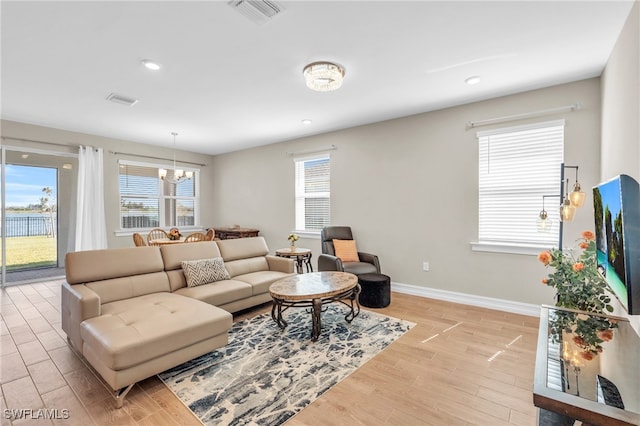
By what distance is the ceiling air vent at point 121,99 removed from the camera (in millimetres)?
3578

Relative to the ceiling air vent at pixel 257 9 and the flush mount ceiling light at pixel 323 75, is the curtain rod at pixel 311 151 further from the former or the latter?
the ceiling air vent at pixel 257 9

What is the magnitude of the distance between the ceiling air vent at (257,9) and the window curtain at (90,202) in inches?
195

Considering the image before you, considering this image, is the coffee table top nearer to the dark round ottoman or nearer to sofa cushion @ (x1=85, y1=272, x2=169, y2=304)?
the dark round ottoman

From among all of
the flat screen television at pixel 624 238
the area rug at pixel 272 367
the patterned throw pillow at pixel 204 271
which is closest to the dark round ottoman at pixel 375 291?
the area rug at pixel 272 367

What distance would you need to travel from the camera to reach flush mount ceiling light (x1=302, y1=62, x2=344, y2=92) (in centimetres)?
274

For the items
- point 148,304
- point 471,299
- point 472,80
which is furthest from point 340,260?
point 472,80

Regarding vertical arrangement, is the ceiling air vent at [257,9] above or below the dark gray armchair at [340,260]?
above

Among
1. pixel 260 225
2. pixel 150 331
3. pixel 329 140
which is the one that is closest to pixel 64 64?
pixel 150 331

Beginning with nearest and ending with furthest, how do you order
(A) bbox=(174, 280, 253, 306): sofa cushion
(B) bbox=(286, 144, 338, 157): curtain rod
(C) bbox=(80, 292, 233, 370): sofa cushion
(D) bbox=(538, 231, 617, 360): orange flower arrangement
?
1. (D) bbox=(538, 231, 617, 360): orange flower arrangement
2. (C) bbox=(80, 292, 233, 370): sofa cushion
3. (A) bbox=(174, 280, 253, 306): sofa cushion
4. (B) bbox=(286, 144, 338, 157): curtain rod

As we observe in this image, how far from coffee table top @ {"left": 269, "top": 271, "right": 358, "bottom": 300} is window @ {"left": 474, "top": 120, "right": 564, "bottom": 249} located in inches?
76.1

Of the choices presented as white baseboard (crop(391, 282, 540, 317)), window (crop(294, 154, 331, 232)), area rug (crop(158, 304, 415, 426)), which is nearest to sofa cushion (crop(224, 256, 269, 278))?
area rug (crop(158, 304, 415, 426))

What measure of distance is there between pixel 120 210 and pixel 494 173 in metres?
6.59

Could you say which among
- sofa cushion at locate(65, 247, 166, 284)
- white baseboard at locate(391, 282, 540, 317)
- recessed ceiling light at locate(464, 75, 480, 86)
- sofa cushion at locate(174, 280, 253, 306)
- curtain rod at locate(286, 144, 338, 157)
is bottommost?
white baseboard at locate(391, 282, 540, 317)

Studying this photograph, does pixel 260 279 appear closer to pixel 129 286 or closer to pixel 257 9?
pixel 129 286
